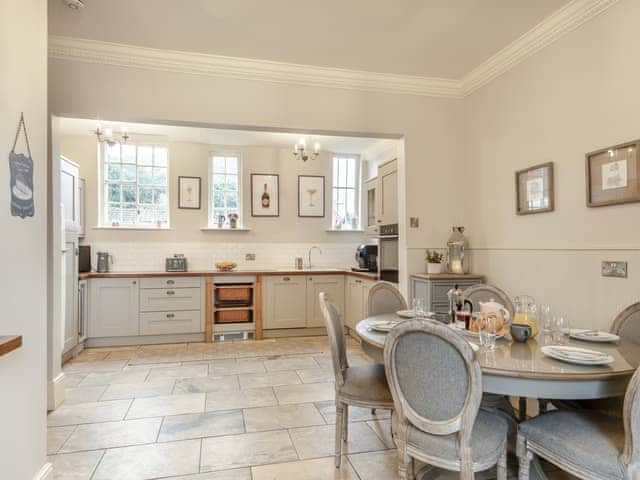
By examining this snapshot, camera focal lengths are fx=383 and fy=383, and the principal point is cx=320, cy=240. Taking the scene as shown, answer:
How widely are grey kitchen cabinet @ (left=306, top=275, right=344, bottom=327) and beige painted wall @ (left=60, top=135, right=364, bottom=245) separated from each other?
921mm

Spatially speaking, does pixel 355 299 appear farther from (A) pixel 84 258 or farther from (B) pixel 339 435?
(A) pixel 84 258

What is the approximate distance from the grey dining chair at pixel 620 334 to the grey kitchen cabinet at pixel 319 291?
3.50 m

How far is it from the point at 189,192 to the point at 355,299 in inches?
116

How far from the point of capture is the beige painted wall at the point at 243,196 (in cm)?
542

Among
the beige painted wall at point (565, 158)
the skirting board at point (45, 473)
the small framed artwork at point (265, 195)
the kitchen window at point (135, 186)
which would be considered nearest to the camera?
the skirting board at point (45, 473)

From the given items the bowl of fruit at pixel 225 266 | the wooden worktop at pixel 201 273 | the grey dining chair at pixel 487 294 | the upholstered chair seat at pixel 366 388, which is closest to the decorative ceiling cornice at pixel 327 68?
the grey dining chair at pixel 487 294

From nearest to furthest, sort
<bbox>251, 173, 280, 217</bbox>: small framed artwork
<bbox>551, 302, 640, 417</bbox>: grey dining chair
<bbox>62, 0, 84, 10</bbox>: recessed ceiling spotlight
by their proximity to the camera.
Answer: <bbox>551, 302, 640, 417</bbox>: grey dining chair
<bbox>62, 0, 84, 10</bbox>: recessed ceiling spotlight
<bbox>251, 173, 280, 217</bbox>: small framed artwork

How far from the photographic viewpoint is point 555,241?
2.78 metres

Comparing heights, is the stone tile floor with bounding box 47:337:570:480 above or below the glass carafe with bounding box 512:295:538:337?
below

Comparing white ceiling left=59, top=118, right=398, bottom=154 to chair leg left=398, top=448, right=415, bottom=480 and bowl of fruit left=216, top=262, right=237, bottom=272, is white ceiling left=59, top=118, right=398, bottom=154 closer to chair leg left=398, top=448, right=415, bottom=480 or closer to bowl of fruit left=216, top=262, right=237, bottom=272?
bowl of fruit left=216, top=262, right=237, bottom=272

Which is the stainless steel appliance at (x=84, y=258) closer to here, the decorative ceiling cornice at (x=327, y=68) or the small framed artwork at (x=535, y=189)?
the decorative ceiling cornice at (x=327, y=68)

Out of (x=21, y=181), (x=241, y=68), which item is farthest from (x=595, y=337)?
(x=241, y=68)

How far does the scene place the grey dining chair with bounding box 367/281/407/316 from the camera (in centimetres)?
291

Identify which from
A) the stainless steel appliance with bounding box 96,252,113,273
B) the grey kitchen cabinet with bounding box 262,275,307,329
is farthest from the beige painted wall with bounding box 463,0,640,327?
the stainless steel appliance with bounding box 96,252,113,273
